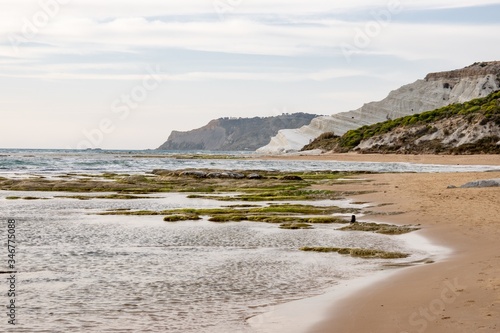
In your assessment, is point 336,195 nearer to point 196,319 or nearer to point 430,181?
point 430,181

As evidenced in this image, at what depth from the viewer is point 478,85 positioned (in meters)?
164

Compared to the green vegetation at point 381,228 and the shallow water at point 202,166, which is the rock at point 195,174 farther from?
the green vegetation at point 381,228

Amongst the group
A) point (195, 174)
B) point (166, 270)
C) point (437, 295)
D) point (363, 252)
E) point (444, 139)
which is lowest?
point (166, 270)

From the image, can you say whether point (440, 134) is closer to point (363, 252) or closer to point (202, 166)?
point (202, 166)

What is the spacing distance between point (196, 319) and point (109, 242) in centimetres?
938

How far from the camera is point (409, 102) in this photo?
175 meters

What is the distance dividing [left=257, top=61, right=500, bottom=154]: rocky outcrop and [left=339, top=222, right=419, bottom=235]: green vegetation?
136 meters

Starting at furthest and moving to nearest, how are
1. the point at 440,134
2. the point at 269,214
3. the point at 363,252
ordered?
the point at 440,134
the point at 269,214
the point at 363,252

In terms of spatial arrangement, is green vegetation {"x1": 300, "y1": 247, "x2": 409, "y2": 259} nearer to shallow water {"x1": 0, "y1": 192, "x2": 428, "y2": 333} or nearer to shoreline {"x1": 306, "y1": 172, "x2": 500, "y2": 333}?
shallow water {"x1": 0, "y1": 192, "x2": 428, "y2": 333}

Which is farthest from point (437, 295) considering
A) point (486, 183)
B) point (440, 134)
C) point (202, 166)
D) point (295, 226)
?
point (440, 134)

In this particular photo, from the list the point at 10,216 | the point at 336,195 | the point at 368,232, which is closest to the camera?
the point at 368,232

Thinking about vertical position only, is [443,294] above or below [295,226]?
above

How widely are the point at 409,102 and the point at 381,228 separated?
158157 mm

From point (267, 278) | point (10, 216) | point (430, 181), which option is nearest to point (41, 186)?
point (10, 216)
